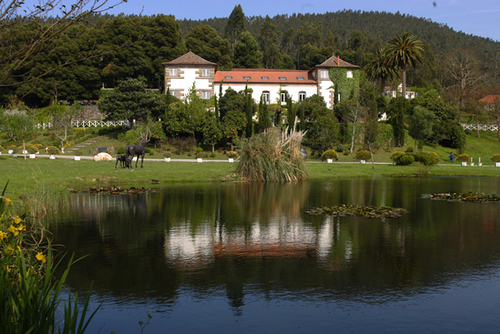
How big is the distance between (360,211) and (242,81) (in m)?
55.4

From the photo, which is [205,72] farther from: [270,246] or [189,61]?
[270,246]

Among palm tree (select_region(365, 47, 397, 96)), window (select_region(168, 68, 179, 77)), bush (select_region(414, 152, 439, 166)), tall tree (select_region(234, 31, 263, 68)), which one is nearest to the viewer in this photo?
bush (select_region(414, 152, 439, 166))

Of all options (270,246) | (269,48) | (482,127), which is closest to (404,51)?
(482,127)

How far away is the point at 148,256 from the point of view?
9.53 metres

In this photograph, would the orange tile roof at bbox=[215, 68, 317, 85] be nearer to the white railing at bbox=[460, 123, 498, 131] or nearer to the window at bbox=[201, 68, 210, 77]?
the window at bbox=[201, 68, 210, 77]

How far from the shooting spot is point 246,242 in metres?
10.8

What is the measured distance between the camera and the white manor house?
6744 centimetres

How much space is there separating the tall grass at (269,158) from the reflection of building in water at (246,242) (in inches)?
541

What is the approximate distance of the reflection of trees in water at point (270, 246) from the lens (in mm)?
7820

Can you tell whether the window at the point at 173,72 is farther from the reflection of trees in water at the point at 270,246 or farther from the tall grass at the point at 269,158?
the reflection of trees in water at the point at 270,246

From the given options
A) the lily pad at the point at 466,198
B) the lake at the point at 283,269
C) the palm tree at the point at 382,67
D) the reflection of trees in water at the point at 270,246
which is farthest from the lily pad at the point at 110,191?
the palm tree at the point at 382,67

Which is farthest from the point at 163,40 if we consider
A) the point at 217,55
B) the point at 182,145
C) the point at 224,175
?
the point at 224,175

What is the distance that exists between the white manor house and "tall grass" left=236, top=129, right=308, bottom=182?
130 feet

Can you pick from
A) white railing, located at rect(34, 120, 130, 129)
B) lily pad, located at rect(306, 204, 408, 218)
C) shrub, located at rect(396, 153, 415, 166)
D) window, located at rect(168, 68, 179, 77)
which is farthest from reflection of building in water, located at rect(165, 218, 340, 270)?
window, located at rect(168, 68, 179, 77)
